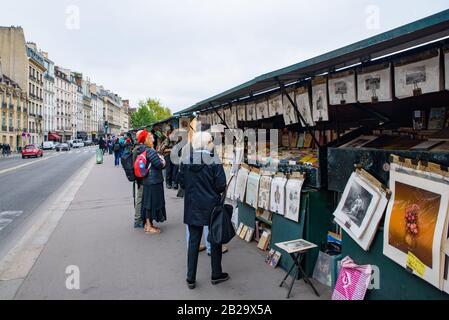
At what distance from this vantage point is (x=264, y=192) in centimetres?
482

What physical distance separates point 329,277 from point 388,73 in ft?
7.67

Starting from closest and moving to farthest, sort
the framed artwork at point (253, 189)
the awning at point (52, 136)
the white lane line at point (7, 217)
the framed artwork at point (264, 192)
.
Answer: the framed artwork at point (264, 192)
the framed artwork at point (253, 189)
the white lane line at point (7, 217)
the awning at point (52, 136)

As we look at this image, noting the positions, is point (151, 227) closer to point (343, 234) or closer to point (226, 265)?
point (226, 265)

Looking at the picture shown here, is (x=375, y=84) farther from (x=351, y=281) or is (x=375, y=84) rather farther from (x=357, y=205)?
Result: (x=351, y=281)

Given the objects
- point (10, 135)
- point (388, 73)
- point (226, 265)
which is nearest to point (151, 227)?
point (226, 265)

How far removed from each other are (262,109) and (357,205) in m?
2.59

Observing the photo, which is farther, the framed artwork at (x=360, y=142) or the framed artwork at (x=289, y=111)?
the framed artwork at (x=289, y=111)

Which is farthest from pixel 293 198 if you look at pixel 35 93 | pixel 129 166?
pixel 35 93

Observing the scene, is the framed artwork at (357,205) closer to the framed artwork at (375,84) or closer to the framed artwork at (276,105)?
the framed artwork at (375,84)

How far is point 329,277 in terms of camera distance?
382cm

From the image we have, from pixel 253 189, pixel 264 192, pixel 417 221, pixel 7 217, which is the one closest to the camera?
pixel 417 221

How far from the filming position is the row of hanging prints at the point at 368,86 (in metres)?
2.52

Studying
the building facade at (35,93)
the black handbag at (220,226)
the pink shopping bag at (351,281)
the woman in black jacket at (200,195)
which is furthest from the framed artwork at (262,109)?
the building facade at (35,93)

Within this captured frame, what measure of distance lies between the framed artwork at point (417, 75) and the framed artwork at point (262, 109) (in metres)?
2.50
